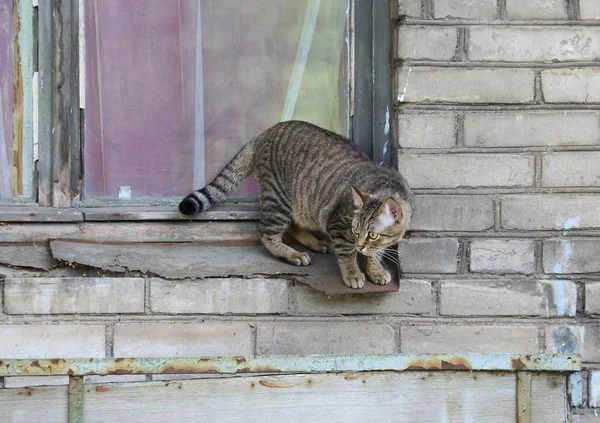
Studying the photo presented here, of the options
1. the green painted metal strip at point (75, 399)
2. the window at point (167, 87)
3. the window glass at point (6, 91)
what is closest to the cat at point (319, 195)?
the window at point (167, 87)

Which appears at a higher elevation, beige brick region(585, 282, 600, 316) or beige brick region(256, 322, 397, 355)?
beige brick region(585, 282, 600, 316)

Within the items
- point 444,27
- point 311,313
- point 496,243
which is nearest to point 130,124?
point 311,313

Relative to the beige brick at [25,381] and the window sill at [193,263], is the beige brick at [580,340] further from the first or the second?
the beige brick at [25,381]

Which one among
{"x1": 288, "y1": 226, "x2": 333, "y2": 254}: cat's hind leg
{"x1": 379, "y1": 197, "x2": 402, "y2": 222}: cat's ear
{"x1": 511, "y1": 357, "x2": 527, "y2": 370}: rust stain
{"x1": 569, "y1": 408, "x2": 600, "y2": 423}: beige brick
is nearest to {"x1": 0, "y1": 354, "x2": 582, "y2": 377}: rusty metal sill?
{"x1": 511, "y1": 357, "x2": 527, "y2": 370}: rust stain

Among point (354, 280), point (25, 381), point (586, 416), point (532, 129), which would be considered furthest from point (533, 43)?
point (25, 381)

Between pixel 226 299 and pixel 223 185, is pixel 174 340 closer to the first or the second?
pixel 226 299

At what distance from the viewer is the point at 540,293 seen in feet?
10.9

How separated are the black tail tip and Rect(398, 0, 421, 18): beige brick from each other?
3.73ft

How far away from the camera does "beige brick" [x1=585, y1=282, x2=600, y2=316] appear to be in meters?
3.30

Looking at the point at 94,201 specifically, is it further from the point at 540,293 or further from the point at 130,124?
the point at 540,293

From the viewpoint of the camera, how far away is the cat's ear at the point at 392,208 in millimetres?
3141

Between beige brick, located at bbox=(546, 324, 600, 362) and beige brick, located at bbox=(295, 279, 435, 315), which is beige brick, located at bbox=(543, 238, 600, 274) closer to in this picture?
beige brick, located at bbox=(546, 324, 600, 362)

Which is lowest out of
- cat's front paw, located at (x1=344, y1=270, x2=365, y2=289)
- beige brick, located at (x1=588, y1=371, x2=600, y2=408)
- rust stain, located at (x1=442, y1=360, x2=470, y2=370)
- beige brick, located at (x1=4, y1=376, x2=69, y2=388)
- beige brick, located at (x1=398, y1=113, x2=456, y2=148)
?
beige brick, located at (x1=588, y1=371, x2=600, y2=408)

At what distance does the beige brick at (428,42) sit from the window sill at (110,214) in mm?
969
